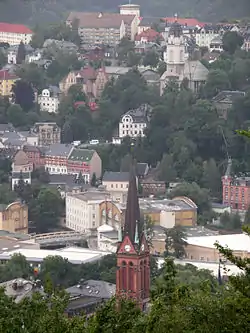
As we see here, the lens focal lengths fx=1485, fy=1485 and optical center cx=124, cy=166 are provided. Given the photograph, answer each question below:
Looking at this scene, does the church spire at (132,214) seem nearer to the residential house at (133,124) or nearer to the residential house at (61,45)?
the residential house at (133,124)

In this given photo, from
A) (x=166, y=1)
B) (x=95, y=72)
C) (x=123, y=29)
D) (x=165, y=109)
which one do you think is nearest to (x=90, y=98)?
(x=95, y=72)

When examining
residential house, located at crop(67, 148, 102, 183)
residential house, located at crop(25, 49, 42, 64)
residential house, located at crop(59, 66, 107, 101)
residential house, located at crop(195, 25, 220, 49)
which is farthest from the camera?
residential house, located at crop(195, 25, 220, 49)

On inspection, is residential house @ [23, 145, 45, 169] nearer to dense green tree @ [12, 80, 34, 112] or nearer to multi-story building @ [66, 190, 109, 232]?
multi-story building @ [66, 190, 109, 232]

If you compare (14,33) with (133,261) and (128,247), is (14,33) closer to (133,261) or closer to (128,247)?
(128,247)

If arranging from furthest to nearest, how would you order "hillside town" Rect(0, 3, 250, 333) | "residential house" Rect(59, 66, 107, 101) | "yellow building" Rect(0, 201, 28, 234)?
"residential house" Rect(59, 66, 107, 101) < "yellow building" Rect(0, 201, 28, 234) < "hillside town" Rect(0, 3, 250, 333)

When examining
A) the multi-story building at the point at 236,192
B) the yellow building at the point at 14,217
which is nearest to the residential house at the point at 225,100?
the multi-story building at the point at 236,192

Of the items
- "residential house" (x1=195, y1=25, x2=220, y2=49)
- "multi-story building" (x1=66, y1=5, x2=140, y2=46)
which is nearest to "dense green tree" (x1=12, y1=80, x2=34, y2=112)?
"residential house" (x1=195, y1=25, x2=220, y2=49)
